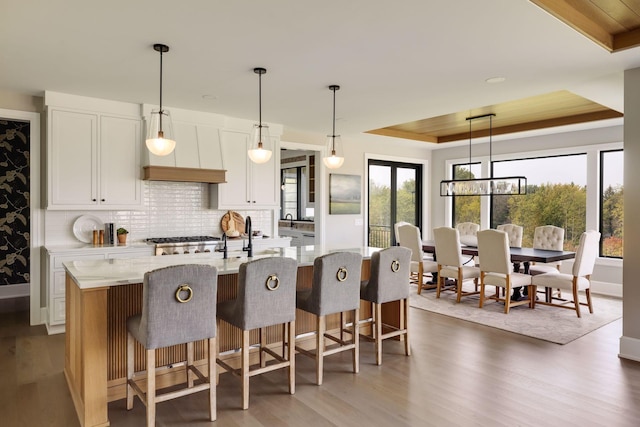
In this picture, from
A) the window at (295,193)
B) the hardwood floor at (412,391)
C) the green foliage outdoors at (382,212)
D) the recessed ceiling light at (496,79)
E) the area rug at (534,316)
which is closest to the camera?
the hardwood floor at (412,391)

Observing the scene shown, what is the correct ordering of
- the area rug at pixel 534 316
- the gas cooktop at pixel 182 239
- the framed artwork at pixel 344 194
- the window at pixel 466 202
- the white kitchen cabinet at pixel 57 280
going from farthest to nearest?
the window at pixel 466 202
the framed artwork at pixel 344 194
the gas cooktop at pixel 182 239
the area rug at pixel 534 316
the white kitchen cabinet at pixel 57 280

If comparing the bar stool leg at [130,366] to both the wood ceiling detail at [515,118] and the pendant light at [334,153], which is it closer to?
the pendant light at [334,153]

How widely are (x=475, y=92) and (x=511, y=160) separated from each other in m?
3.68

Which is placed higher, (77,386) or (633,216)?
(633,216)

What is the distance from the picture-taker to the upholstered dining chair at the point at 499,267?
206 inches

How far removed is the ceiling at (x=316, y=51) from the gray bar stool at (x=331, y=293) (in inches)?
64.6

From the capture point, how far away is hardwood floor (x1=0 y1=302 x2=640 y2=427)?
2.63 metres

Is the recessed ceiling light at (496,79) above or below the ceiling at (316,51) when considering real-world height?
above

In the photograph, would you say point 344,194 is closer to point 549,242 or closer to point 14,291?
point 549,242

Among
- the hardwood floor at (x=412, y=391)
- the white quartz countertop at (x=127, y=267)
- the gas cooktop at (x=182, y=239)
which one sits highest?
the gas cooktop at (x=182, y=239)

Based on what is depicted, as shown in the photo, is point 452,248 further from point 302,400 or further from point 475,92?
point 302,400

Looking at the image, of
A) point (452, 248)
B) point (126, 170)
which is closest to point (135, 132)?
point (126, 170)

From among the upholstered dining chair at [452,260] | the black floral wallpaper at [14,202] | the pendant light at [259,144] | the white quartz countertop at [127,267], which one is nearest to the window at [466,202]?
the upholstered dining chair at [452,260]

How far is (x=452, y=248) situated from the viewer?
19.4ft
